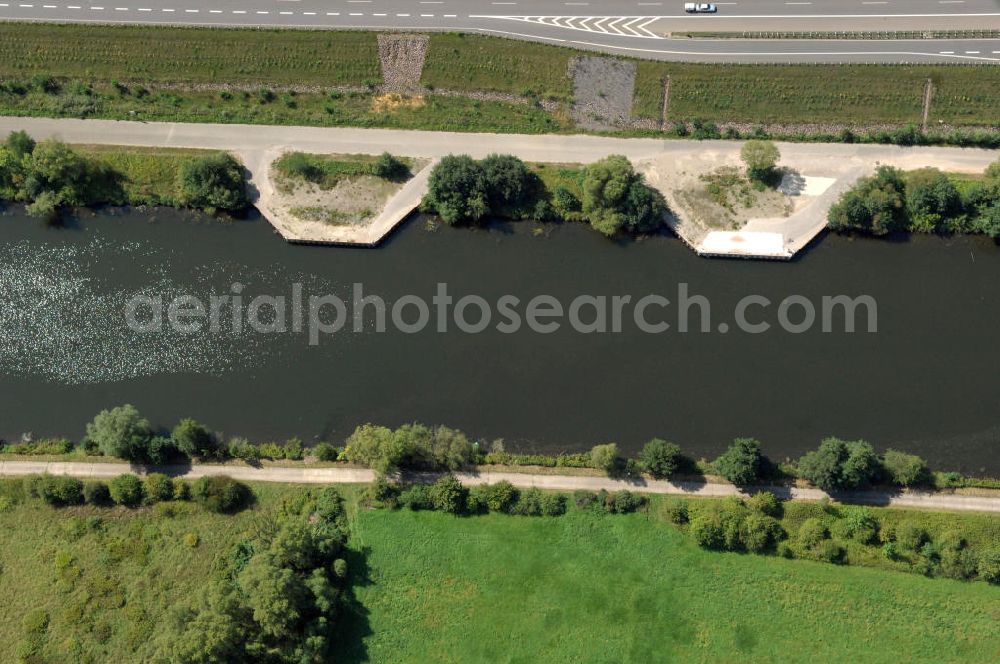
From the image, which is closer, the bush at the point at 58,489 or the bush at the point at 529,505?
the bush at the point at 529,505

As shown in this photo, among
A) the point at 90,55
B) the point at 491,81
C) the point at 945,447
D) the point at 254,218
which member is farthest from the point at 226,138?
the point at 945,447

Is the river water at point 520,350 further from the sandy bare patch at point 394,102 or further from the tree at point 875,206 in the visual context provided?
the sandy bare patch at point 394,102

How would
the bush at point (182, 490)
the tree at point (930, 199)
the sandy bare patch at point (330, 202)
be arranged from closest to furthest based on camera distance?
the bush at point (182, 490), the tree at point (930, 199), the sandy bare patch at point (330, 202)

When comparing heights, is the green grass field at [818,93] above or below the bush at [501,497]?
above

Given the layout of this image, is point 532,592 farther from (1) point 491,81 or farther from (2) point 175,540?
(1) point 491,81

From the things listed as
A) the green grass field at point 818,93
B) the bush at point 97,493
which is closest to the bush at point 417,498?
the bush at point 97,493
